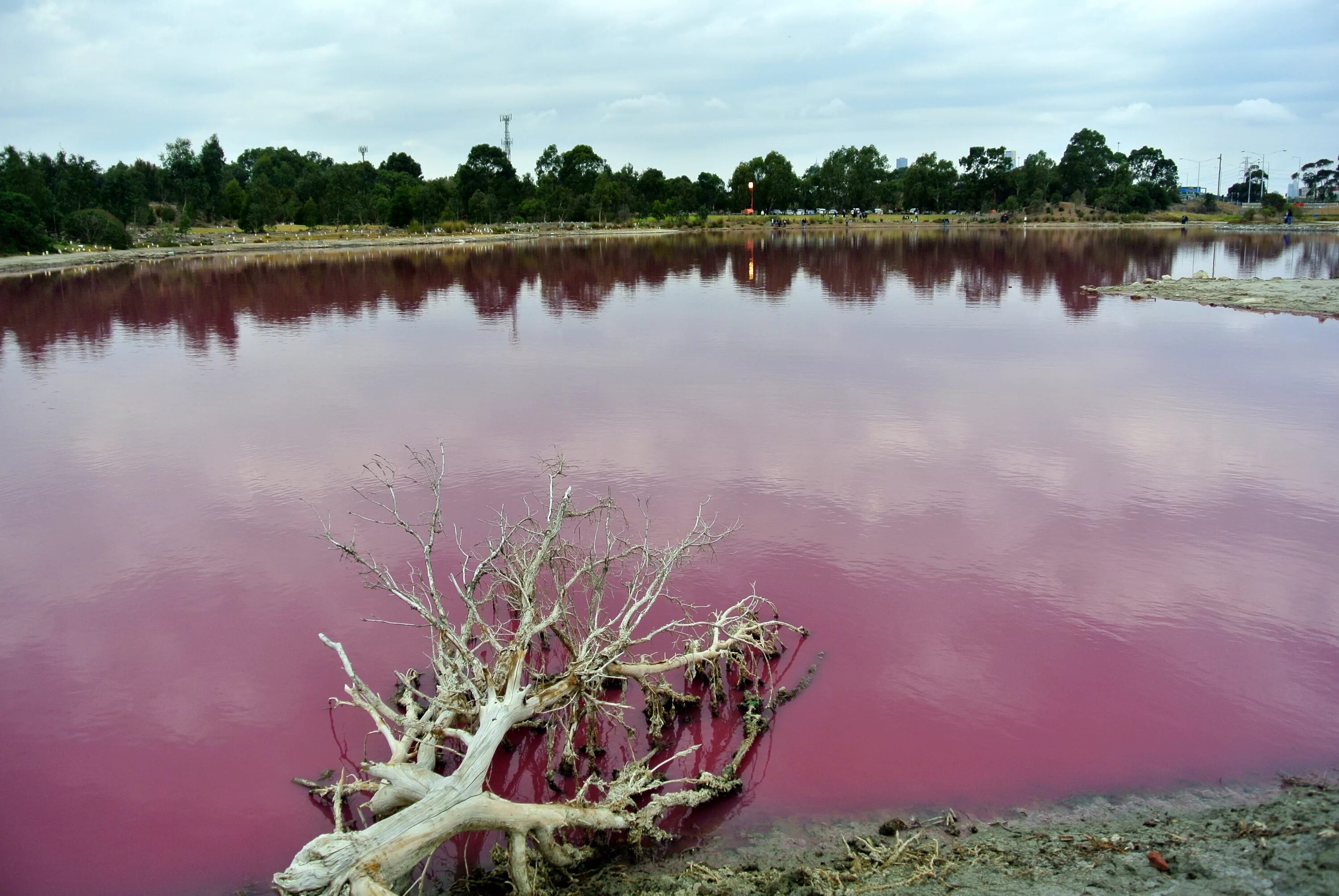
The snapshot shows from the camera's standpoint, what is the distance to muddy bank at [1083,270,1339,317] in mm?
34656

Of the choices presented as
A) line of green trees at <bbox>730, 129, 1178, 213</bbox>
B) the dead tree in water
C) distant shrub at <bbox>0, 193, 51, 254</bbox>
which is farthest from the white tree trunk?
line of green trees at <bbox>730, 129, 1178, 213</bbox>

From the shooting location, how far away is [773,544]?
492 inches

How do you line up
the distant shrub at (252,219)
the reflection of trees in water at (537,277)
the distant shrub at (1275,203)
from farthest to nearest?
the distant shrub at (1275,203), the distant shrub at (252,219), the reflection of trees in water at (537,277)

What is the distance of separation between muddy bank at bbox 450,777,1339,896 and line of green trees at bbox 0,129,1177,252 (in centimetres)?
7153

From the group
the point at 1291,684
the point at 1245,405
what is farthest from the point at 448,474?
the point at 1245,405

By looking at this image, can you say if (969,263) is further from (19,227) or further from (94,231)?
(94,231)

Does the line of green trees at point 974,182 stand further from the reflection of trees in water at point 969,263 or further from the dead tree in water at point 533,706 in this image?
the dead tree in water at point 533,706

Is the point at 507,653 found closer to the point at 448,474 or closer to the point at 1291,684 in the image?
the point at 1291,684

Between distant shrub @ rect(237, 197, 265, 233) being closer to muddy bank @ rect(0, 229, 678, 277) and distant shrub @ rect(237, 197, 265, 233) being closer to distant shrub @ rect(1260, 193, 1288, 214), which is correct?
muddy bank @ rect(0, 229, 678, 277)

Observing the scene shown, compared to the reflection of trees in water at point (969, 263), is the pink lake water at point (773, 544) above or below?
below

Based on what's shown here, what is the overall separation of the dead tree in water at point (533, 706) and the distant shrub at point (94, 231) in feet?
244

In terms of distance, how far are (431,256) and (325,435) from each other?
56.2 m

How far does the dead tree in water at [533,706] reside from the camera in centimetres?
614

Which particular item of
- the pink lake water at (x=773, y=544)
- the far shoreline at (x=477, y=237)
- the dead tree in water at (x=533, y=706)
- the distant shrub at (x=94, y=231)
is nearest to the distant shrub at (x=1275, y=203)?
the far shoreline at (x=477, y=237)
